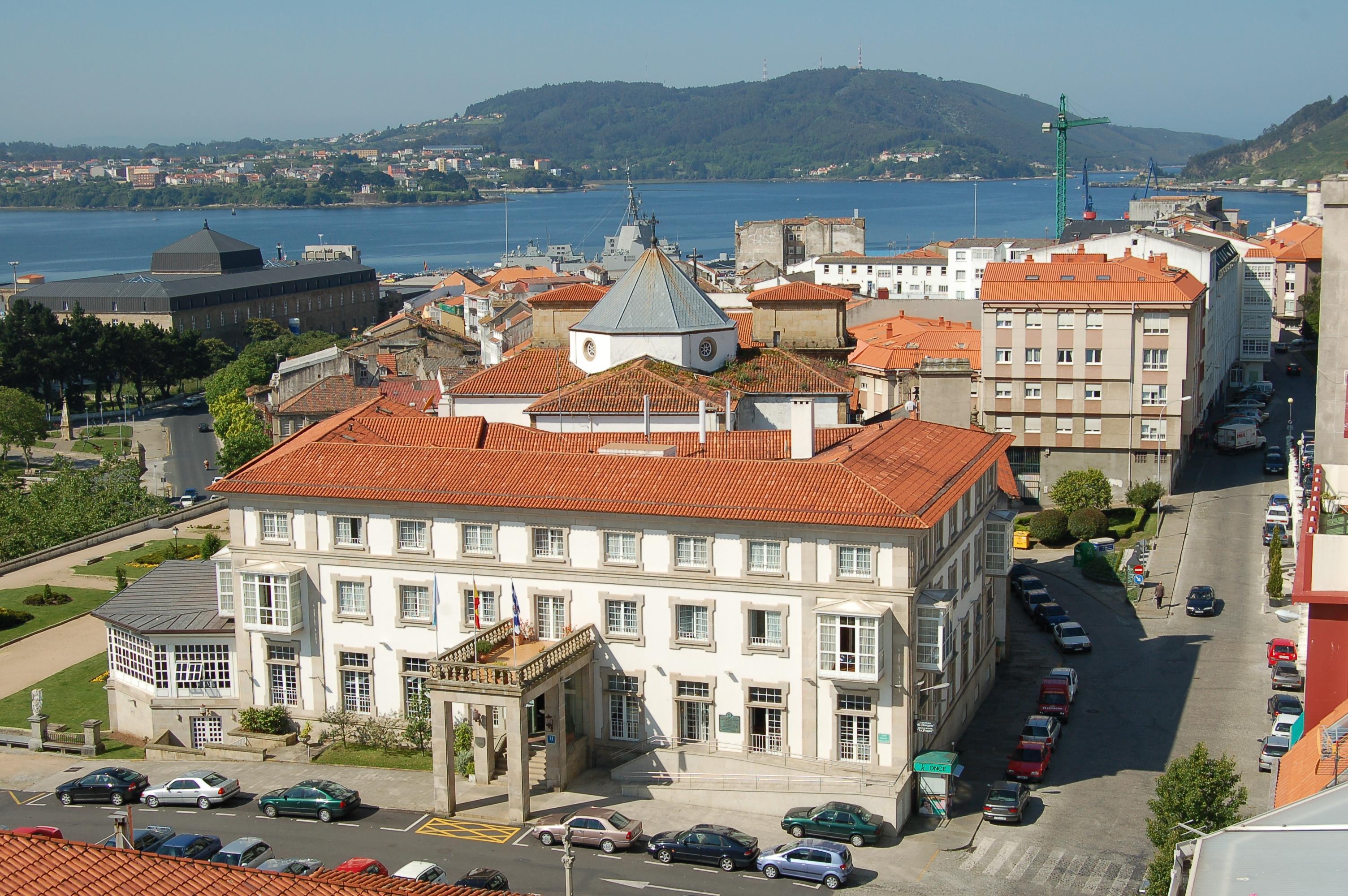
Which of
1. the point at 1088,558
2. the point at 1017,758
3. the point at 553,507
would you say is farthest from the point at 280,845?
the point at 1088,558

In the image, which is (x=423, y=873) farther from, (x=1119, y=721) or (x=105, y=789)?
(x=1119, y=721)

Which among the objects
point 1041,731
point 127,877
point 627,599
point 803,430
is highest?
point 803,430

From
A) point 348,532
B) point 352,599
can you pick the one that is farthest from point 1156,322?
point 352,599

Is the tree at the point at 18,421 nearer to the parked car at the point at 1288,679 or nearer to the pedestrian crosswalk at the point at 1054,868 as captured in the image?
the parked car at the point at 1288,679

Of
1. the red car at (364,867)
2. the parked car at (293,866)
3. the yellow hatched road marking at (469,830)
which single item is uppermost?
the red car at (364,867)

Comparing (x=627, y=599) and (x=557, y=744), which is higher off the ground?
(x=627, y=599)

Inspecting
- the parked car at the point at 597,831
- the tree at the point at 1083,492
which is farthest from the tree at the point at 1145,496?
the parked car at the point at 597,831

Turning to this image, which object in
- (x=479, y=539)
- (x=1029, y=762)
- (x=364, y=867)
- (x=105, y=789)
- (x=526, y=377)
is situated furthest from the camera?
(x=526, y=377)

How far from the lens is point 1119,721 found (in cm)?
4684

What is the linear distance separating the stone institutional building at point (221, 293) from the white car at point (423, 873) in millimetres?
110774

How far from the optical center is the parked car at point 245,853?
34.1m

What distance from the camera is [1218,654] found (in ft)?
174

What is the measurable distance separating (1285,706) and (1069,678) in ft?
21.2

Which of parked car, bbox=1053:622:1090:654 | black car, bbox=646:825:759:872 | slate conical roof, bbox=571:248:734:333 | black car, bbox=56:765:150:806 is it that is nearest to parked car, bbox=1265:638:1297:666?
parked car, bbox=1053:622:1090:654
